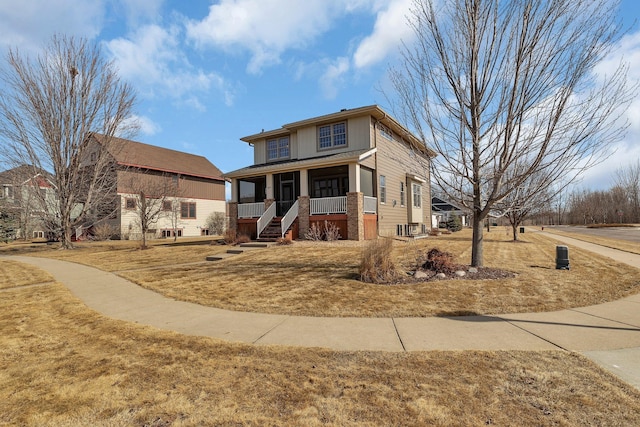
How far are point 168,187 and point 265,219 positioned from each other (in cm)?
940

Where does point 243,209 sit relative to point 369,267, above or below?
above

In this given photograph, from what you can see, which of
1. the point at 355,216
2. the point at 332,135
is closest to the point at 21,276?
the point at 355,216

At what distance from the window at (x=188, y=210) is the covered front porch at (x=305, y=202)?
1327 centimetres

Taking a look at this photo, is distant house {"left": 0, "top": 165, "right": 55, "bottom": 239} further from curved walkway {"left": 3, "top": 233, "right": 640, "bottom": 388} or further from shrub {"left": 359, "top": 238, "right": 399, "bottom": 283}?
shrub {"left": 359, "top": 238, "right": 399, "bottom": 283}

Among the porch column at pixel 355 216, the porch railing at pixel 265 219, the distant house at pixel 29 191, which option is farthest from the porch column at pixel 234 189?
the distant house at pixel 29 191

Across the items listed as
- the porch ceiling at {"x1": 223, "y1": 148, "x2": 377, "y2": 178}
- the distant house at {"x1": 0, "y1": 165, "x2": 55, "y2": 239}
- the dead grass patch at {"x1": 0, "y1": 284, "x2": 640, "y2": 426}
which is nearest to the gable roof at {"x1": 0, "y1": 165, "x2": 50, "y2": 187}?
the distant house at {"x1": 0, "y1": 165, "x2": 55, "y2": 239}

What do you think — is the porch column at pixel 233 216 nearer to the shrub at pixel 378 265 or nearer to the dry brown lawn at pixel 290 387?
the shrub at pixel 378 265

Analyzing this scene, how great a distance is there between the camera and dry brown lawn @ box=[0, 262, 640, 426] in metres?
2.55

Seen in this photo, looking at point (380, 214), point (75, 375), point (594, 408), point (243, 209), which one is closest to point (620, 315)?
point (594, 408)

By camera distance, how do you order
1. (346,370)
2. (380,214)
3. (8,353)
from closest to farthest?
(346,370), (8,353), (380,214)

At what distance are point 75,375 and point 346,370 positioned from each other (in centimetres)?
300

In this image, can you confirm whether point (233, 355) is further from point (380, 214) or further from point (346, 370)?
point (380, 214)

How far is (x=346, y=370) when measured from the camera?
3352 millimetres

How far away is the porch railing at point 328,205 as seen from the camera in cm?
1705
